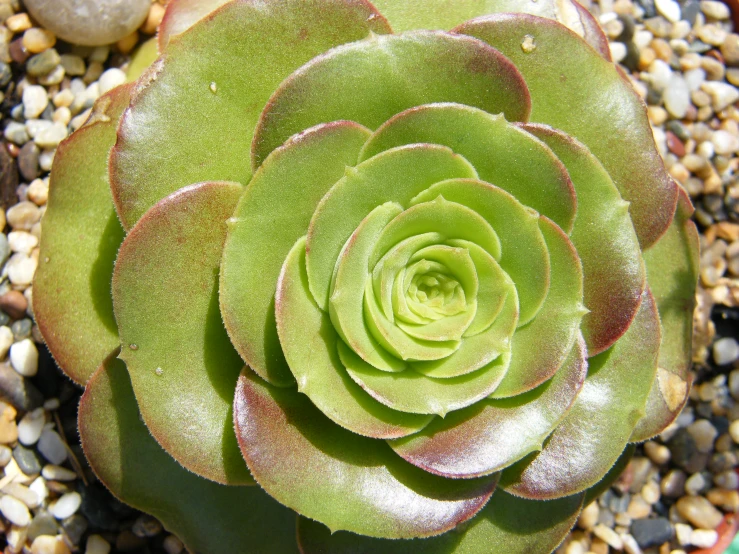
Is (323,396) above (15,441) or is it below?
above

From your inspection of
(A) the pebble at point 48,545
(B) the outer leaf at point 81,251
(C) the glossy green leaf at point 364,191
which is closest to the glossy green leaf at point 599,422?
(C) the glossy green leaf at point 364,191

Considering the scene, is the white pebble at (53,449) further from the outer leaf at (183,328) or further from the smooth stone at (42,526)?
the outer leaf at (183,328)

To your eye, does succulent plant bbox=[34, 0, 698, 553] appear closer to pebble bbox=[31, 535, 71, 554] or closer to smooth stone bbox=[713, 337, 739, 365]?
pebble bbox=[31, 535, 71, 554]

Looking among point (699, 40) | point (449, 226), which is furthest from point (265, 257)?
point (699, 40)

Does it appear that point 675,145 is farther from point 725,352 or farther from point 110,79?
point 110,79

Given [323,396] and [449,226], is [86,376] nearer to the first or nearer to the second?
[323,396]

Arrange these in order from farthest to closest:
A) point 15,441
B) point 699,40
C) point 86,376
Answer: point 699,40, point 15,441, point 86,376
